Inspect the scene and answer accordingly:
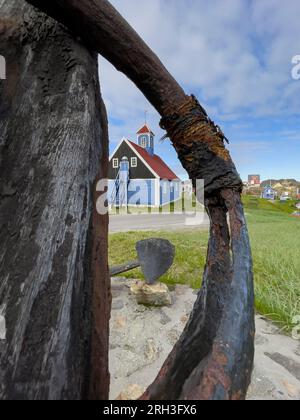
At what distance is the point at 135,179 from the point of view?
2159 cm

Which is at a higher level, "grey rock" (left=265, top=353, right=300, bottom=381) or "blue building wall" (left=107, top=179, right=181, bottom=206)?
"blue building wall" (left=107, top=179, right=181, bottom=206)

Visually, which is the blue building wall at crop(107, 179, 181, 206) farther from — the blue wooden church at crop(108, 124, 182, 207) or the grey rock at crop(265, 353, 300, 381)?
the grey rock at crop(265, 353, 300, 381)

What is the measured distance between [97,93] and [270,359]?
2542 millimetres

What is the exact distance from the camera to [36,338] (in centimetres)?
63

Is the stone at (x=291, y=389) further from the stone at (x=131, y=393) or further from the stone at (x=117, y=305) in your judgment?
the stone at (x=117, y=305)

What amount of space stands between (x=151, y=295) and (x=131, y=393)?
1466 mm

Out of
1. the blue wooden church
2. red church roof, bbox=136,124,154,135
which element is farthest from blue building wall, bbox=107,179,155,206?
red church roof, bbox=136,124,154,135

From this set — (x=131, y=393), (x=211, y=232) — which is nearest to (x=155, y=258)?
(x=131, y=393)

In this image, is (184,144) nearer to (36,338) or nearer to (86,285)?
(86,285)

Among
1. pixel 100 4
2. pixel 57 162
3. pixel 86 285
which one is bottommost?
pixel 86 285

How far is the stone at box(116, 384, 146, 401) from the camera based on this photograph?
187 centimetres

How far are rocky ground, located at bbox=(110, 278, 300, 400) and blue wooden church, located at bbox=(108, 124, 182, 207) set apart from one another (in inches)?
698

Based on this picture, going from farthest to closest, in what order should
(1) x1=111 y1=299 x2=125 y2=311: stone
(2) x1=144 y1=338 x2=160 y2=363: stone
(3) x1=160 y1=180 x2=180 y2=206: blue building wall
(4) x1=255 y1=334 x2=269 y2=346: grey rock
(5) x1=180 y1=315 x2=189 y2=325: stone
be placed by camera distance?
1. (3) x1=160 y1=180 x2=180 y2=206: blue building wall
2. (1) x1=111 y1=299 x2=125 y2=311: stone
3. (5) x1=180 y1=315 x2=189 y2=325: stone
4. (4) x1=255 y1=334 x2=269 y2=346: grey rock
5. (2) x1=144 y1=338 x2=160 y2=363: stone
